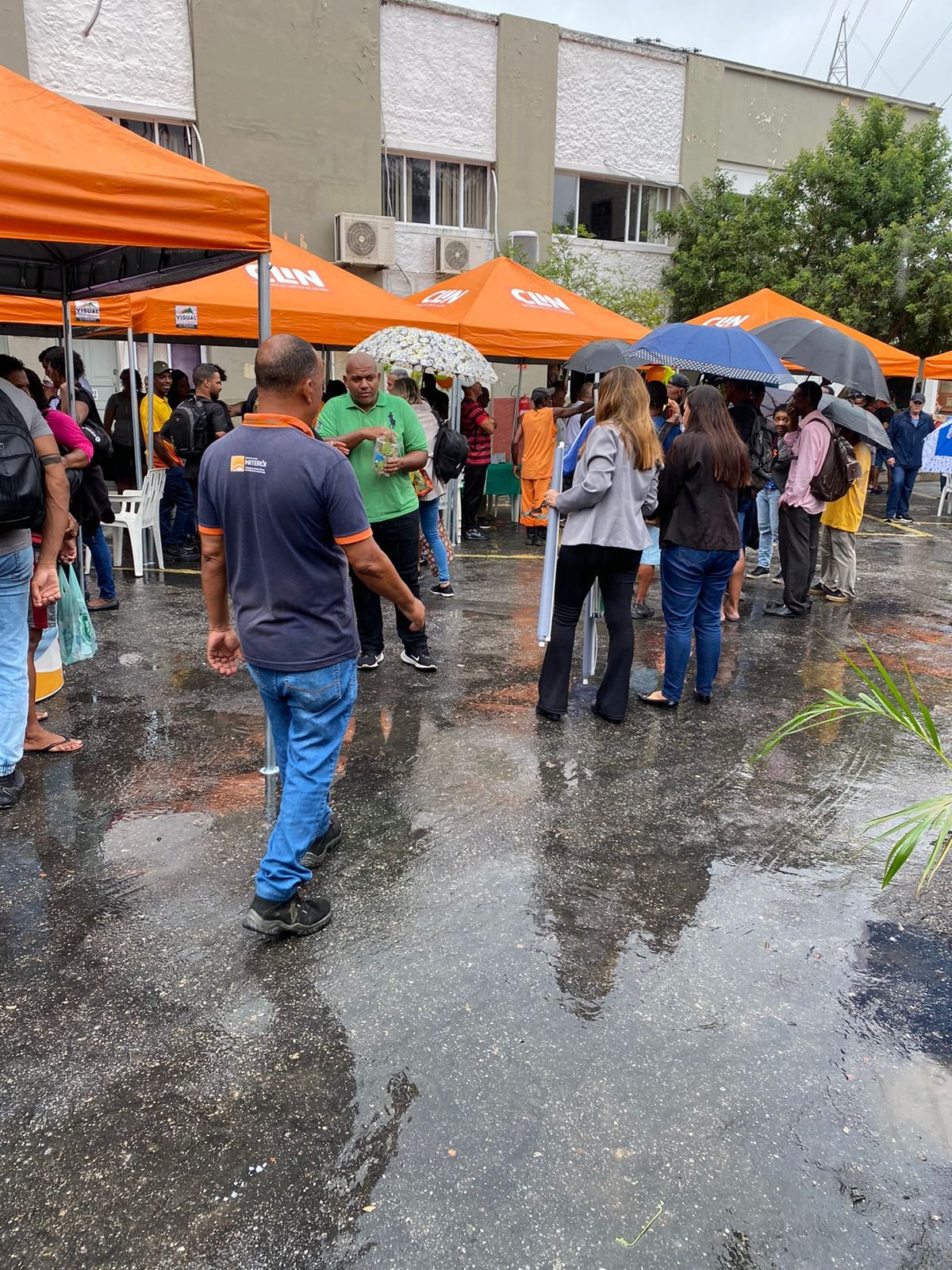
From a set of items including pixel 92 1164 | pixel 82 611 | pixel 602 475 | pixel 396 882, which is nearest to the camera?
pixel 92 1164

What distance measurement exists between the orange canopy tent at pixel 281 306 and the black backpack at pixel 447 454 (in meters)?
1.26

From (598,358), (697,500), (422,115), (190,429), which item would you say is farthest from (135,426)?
(422,115)

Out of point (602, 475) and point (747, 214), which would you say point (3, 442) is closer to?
point (602, 475)

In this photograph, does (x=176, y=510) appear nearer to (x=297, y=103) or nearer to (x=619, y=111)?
(x=297, y=103)

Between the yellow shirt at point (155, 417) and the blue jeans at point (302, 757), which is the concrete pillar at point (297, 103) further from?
the blue jeans at point (302, 757)

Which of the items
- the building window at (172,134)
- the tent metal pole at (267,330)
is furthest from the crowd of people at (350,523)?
the building window at (172,134)

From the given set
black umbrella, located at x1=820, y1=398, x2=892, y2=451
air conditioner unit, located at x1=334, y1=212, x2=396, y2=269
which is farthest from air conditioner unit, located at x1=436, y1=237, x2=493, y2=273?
black umbrella, located at x1=820, y1=398, x2=892, y2=451

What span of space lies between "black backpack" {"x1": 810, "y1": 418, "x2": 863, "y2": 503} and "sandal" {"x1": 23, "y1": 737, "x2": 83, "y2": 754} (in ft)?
18.8

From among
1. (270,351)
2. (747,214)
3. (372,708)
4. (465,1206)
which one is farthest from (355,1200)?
(747,214)

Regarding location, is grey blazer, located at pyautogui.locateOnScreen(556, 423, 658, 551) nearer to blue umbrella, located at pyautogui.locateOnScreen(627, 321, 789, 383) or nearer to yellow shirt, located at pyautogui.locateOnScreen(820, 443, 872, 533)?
blue umbrella, located at pyautogui.locateOnScreen(627, 321, 789, 383)

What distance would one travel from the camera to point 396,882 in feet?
11.7

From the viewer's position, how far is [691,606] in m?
5.47

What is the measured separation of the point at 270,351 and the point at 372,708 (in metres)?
2.77

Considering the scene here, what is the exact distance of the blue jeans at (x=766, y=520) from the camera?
30.1 feet
